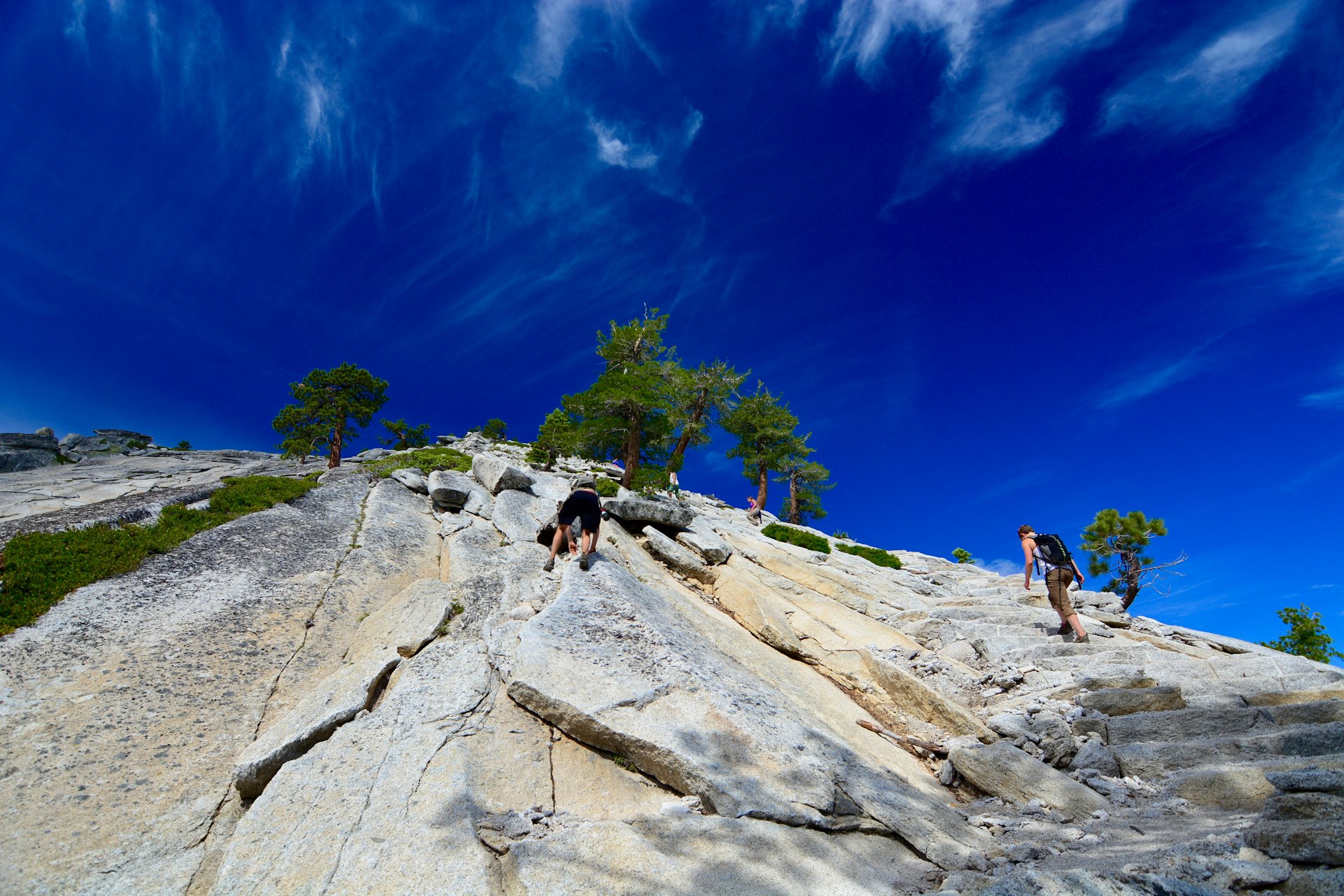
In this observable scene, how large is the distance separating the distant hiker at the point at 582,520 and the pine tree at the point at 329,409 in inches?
1535

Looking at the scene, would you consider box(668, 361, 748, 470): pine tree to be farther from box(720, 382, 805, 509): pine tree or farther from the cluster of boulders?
the cluster of boulders

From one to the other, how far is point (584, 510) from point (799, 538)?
750 inches

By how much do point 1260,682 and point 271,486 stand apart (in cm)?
2289

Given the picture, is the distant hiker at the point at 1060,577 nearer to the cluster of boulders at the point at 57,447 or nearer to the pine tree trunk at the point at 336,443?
the pine tree trunk at the point at 336,443

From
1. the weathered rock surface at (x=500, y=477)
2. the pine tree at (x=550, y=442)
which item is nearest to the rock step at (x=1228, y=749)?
the weathered rock surface at (x=500, y=477)

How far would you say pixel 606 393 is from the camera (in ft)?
93.4

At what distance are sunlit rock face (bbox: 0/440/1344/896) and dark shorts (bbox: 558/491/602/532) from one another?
33.8 inches

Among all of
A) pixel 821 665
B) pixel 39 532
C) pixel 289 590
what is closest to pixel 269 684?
pixel 289 590

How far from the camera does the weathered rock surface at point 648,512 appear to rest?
1762 cm

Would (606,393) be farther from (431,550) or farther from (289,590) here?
(289,590)

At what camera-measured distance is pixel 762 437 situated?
139 feet

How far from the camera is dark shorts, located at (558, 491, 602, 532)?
40.3 feet

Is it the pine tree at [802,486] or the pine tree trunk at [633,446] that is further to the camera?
the pine tree at [802,486]

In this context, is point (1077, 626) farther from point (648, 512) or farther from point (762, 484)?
point (762, 484)
